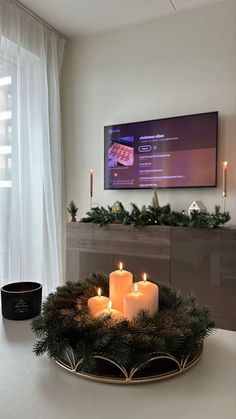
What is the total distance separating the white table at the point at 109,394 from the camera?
0.49m

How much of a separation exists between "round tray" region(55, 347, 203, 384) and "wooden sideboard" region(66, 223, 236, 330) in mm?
1734

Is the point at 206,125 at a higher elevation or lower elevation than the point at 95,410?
higher

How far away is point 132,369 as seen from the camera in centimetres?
56

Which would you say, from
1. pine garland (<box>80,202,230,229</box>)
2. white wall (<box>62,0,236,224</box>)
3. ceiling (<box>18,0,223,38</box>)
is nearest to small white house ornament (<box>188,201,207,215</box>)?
pine garland (<box>80,202,230,229</box>)

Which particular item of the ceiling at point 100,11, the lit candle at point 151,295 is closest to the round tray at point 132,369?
the lit candle at point 151,295

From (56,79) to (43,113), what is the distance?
17.1 inches

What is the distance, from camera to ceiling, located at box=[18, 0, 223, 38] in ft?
8.86

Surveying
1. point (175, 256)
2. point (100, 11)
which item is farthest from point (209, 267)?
point (100, 11)

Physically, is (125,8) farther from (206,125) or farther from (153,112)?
(206,125)

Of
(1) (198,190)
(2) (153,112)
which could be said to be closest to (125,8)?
(2) (153,112)

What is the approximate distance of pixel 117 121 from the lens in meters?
3.12

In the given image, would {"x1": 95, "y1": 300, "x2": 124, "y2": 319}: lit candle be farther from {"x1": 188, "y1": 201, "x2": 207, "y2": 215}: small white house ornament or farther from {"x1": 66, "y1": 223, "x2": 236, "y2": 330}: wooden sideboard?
{"x1": 188, "y1": 201, "x2": 207, "y2": 215}: small white house ornament

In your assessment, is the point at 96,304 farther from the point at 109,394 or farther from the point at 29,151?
the point at 29,151

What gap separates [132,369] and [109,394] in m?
0.06
